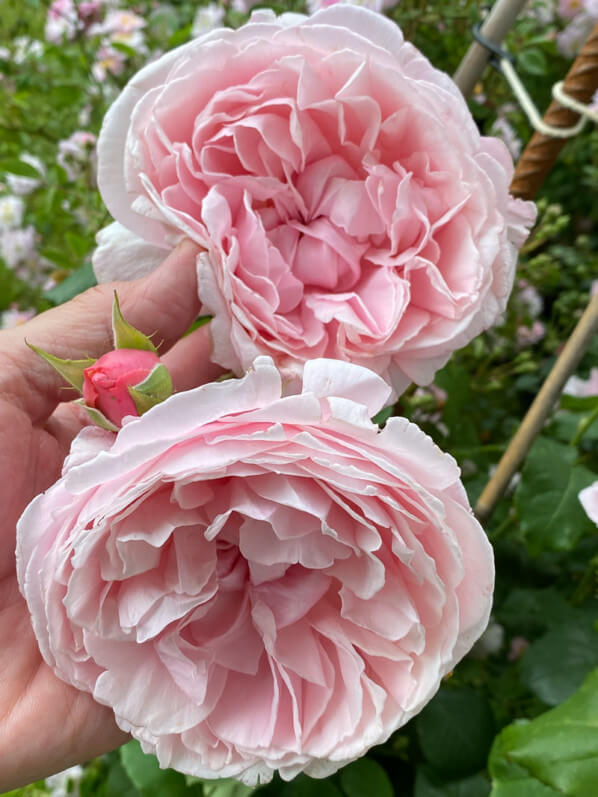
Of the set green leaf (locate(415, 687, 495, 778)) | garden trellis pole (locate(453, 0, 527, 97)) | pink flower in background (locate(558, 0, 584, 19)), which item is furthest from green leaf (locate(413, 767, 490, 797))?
pink flower in background (locate(558, 0, 584, 19))

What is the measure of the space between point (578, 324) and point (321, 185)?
0.35 meters

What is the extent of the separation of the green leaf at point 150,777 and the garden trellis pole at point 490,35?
913mm

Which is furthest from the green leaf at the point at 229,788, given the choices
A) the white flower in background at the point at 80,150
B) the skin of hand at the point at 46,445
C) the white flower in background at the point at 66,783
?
the white flower in background at the point at 80,150

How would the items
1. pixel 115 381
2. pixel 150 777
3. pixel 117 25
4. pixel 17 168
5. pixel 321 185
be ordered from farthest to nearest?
pixel 117 25, pixel 17 168, pixel 150 777, pixel 321 185, pixel 115 381

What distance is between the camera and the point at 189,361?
2.21 feet

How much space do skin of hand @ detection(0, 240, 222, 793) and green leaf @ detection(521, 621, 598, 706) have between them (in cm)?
56

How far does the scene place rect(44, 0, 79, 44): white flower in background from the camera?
1406 mm

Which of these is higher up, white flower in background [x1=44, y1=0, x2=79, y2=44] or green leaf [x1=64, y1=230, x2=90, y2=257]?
white flower in background [x1=44, y1=0, x2=79, y2=44]

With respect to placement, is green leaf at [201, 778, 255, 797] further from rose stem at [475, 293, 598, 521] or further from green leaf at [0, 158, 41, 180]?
green leaf at [0, 158, 41, 180]

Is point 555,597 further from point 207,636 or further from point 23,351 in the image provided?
point 23,351

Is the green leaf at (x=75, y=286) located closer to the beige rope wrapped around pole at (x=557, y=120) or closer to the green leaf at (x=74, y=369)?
the green leaf at (x=74, y=369)

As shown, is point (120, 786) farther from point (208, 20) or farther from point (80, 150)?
point (208, 20)

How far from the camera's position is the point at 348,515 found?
0.46 metres

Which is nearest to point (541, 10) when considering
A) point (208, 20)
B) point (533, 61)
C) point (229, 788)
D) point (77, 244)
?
point (533, 61)
